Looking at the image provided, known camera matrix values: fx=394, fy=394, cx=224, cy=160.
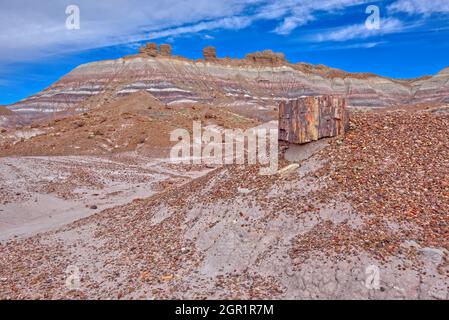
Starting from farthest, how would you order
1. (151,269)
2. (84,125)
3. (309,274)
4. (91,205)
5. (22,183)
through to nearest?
(84,125) → (22,183) → (91,205) → (151,269) → (309,274)

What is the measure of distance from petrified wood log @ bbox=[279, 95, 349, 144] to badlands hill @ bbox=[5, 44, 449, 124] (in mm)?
66837

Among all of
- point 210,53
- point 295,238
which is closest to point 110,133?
point 295,238

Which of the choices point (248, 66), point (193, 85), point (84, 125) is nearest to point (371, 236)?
point (84, 125)

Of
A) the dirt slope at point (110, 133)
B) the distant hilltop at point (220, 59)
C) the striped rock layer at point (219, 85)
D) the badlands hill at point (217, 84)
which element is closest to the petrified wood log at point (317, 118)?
the dirt slope at point (110, 133)

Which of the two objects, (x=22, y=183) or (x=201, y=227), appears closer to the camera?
(x=201, y=227)

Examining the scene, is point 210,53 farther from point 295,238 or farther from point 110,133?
point 295,238

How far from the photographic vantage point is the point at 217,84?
305 ft

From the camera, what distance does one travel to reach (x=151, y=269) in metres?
6.66

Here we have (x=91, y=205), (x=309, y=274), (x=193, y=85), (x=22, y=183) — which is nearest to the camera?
(x=309, y=274)

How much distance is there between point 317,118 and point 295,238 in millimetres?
3013

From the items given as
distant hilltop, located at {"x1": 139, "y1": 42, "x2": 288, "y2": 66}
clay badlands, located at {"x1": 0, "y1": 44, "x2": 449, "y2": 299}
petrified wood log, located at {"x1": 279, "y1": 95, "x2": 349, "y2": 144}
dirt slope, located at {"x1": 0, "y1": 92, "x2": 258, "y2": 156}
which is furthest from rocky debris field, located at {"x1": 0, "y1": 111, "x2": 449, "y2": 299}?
distant hilltop, located at {"x1": 139, "y1": 42, "x2": 288, "y2": 66}

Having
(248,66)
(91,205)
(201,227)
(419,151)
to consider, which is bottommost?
(91,205)

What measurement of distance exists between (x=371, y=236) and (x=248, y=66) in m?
103
